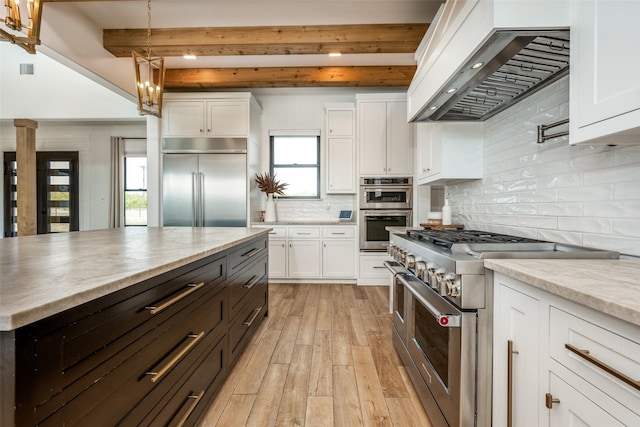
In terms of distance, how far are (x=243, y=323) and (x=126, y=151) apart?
525cm

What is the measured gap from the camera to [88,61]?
3.44 metres

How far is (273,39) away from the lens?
344cm

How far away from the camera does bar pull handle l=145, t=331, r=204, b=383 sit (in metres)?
1.09

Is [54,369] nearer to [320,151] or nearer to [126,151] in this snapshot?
[320,151]

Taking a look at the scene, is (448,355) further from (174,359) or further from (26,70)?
(26,70)

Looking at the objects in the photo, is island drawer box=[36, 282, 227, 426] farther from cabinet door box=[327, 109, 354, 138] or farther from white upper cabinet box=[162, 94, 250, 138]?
cabinet door box=[327, 109, 354, 138]

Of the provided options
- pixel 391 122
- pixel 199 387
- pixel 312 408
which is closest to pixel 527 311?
pixel 312 408

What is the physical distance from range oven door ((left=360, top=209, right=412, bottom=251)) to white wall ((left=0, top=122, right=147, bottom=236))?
15.0 ft

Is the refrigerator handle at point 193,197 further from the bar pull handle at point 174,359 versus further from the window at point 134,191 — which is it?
the bar pull handle at point 174,359

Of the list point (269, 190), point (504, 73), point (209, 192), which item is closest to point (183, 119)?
point (209, 192)

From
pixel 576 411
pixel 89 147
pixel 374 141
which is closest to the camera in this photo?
pixel 576 411

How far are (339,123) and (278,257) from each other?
2.22m

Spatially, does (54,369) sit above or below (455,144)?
below

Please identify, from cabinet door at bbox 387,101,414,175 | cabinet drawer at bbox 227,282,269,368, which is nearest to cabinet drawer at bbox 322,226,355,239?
cabinet door at bbox 387,101,414,175
